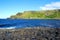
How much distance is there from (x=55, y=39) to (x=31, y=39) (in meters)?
3.03

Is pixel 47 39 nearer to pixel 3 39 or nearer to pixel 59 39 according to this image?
pixel 59 39

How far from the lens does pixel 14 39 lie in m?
26.6

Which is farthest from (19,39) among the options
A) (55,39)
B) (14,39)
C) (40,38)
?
(55,39)

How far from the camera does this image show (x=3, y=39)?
1038 inches

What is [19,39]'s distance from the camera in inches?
1044

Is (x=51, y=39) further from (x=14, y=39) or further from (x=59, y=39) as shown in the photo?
(x=14, y=39)

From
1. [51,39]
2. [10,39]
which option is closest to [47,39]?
[51,39]

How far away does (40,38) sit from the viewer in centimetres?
2730

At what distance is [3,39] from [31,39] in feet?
11.6

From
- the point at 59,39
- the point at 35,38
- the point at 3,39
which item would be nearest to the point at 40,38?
the point at 35,38

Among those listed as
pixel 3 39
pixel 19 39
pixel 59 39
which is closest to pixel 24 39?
pixel 19 39

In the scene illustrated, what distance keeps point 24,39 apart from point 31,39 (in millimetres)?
884

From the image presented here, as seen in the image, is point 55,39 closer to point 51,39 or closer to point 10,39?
point 51,39

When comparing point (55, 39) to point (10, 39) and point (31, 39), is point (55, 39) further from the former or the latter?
point (10, 39)
